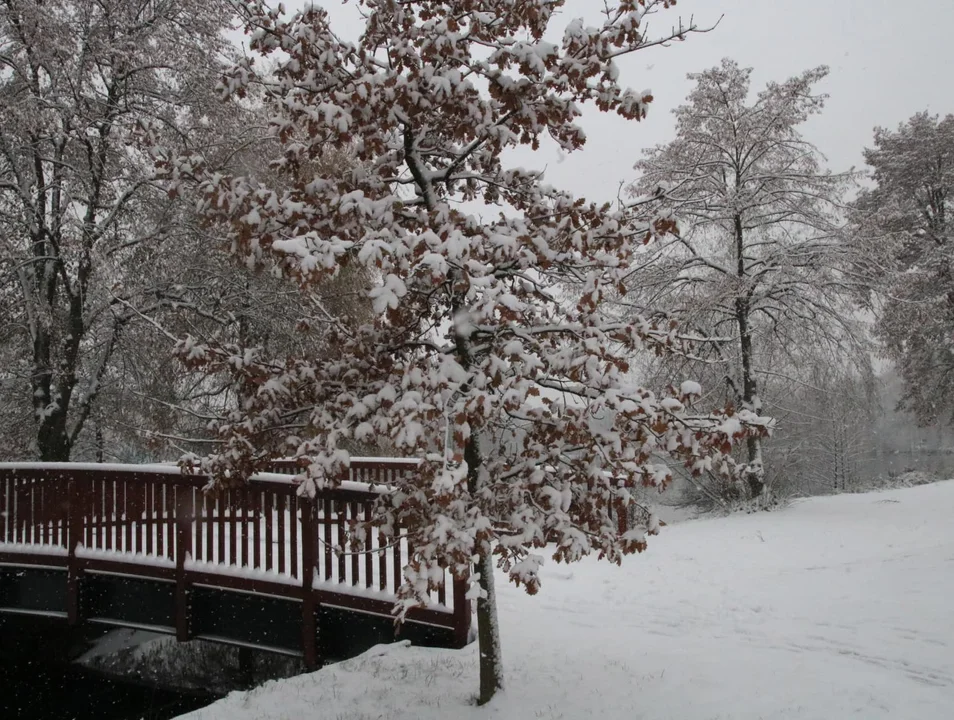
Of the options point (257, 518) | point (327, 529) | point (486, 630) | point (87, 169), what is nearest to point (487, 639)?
point (486, 630)

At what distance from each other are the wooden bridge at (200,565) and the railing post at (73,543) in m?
0.01

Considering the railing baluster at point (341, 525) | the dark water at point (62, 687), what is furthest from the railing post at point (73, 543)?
the railing baluster at point (341, 525)

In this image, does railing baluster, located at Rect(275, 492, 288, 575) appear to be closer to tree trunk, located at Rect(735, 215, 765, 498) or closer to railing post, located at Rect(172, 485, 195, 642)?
railing post, located at Rect(172, 485, 195, 642)

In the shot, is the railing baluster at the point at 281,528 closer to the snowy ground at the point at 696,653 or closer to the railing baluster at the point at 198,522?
the railing baluster at the point at 198,522

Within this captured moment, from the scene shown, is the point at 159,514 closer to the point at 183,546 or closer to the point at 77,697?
the point at 183,546

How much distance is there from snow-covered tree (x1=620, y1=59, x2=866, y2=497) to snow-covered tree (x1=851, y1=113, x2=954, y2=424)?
4.34 m

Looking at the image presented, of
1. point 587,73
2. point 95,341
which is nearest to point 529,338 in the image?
point 587,73

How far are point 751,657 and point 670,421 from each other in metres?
2.64

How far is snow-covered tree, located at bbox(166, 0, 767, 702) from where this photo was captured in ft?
13.0

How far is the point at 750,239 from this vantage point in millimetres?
15484

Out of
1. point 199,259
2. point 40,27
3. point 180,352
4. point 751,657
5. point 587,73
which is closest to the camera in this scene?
point 587,73

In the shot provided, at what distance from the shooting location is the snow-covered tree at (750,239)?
1365cm

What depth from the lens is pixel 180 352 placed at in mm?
4695

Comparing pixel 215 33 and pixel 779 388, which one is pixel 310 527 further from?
pixel 779 388
